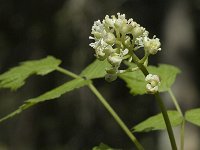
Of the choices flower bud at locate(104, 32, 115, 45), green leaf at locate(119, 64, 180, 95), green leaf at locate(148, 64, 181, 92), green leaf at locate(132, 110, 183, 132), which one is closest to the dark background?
green leaf at locate(148, 64, 181, 92)

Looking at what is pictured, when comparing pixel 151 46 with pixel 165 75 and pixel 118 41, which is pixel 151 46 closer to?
pixel 118 41

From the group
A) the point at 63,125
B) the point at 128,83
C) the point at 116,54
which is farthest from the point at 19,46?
the point at 116,54

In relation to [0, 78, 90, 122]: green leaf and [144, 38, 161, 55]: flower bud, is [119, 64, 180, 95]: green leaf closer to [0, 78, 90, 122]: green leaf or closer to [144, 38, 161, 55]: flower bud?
[0, 78, 90, 122]: green leaf

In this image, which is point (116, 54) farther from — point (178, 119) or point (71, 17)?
point (71, 17)

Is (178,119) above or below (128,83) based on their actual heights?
below

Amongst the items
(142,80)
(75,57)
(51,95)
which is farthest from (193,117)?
(75,57)

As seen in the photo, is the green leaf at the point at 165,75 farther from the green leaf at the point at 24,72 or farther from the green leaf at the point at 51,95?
the green leaf at the point at 24,72
